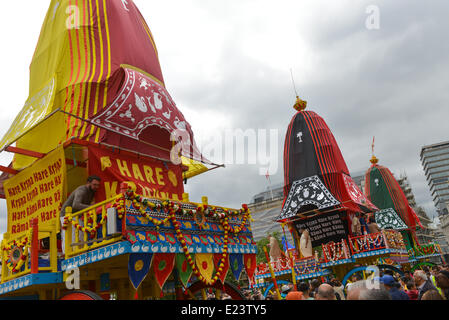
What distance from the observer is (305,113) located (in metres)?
20.6

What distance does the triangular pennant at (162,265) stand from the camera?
670cm

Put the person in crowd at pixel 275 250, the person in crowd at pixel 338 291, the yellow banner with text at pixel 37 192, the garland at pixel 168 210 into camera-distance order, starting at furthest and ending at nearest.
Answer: the person in crowd at pixel 275 250 < the yellow banner with text at pixel 37 192 < the person in crowd at pixel 338 291 < the garland at pixel 168 210

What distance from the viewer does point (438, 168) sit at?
125 meters

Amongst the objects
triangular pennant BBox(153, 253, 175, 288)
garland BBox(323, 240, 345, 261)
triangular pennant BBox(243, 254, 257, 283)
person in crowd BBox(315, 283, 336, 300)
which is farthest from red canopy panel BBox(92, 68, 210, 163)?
garland BBox(323, 240, 345, 261)

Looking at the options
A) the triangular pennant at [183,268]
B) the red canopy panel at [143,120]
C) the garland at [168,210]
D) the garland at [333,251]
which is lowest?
the triangular pennant at [183,268]

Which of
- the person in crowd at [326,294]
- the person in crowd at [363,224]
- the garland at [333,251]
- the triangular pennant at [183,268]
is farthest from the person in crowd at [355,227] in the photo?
the person in crowd at [326,294]

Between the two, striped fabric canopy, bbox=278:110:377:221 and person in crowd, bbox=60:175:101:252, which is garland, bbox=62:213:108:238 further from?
striped fabric canopy, bbox=278:110:377:221

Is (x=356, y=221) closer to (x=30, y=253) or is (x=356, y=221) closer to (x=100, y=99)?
(x=100, y=99)

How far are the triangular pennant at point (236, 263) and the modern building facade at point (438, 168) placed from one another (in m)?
130

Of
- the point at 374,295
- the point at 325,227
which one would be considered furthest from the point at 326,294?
the point at 325,227

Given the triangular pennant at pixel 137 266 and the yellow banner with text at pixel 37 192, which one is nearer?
the triangular pennant at pixel 137 266

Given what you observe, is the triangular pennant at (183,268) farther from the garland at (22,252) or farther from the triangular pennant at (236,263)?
the garland at (22,252)
